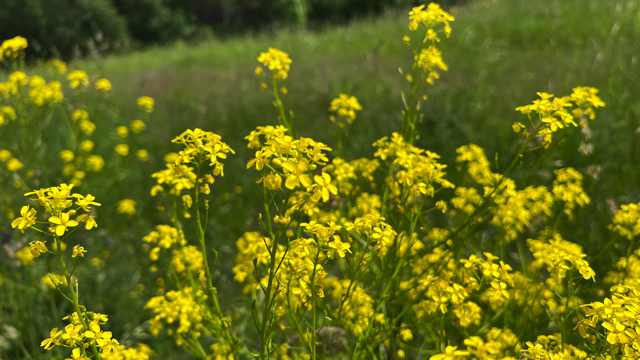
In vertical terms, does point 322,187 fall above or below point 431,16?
below

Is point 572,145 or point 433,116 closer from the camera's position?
point 572,145

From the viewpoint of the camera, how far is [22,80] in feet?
11.5

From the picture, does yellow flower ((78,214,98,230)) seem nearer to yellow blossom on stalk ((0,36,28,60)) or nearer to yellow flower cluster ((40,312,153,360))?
yellow flower cluster ((40,312,153,360))

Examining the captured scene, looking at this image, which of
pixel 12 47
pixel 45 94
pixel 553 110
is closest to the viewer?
pixel 553 110

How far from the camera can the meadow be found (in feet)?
5.92

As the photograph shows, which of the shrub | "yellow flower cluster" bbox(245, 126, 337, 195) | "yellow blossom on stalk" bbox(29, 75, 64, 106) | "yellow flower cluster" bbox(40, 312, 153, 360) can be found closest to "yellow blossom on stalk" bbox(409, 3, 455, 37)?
"yellow flower cluster" bbox(245, 126, 337, 195)

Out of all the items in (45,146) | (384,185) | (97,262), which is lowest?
(97,262)

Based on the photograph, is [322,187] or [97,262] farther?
[97,262]

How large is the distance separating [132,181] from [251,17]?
23.2 meters

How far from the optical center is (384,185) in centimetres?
207

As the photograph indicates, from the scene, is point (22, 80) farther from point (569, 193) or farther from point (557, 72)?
point (557, 72)

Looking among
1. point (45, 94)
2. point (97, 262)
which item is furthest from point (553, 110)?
point (45, 94)

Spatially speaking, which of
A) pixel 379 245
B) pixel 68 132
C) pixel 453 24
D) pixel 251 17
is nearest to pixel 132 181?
pixel 68 132

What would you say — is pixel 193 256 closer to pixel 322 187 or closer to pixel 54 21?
pixel 322 187
